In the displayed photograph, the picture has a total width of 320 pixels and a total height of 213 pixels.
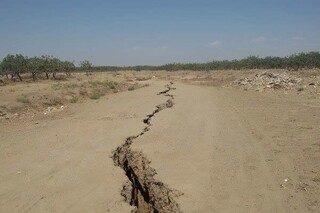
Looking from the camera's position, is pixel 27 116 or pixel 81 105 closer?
pixel 27 116

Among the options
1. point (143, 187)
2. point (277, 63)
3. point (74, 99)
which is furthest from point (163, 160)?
point (277, 63)

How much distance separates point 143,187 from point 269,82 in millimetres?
23687

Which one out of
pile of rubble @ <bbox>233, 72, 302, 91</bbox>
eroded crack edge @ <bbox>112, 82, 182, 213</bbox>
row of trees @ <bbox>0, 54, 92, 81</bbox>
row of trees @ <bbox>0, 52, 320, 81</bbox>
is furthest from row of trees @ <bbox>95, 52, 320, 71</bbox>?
eroded crack edge @ <bbox>112, 82, 182, 213</bbox>

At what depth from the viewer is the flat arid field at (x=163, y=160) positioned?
682 cm

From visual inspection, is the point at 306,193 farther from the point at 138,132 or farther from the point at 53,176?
the point at 138,132

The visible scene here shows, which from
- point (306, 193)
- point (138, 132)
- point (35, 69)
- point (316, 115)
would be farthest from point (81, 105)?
point (35, 69)

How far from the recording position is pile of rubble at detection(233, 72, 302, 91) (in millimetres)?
27547

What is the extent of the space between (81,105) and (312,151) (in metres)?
14.2

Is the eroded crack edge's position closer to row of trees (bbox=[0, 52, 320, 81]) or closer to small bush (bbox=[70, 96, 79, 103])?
small bush (bbox=[70, 96, 79, 103])

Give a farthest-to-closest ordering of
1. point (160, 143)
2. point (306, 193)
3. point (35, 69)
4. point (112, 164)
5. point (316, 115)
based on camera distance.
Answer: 1. point (35, 69)
2. point (316, 115)
3. point (160, 143)
4. point (112, 164)
5. point (306, 193)

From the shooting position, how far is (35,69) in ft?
156

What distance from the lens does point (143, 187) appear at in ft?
25.0

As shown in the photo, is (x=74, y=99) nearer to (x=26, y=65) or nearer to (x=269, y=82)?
(x=269, y=82)

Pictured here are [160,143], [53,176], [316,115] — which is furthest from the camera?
[316,115]
